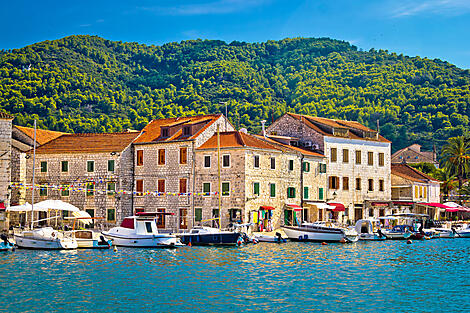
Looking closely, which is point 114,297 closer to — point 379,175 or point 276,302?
point 276,302

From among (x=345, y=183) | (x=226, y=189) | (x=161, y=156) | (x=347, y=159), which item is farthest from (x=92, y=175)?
(x=347, y=159)

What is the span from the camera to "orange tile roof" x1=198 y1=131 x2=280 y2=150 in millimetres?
64625

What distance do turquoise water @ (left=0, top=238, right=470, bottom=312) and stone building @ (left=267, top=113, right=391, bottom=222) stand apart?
23716mm

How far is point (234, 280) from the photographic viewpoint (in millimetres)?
35375

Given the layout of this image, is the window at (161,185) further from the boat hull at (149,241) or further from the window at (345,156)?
the window at (345,156)

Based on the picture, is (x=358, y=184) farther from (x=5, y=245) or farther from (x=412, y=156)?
(x=412, y=156)

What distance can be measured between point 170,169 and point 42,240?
21025 millimetres

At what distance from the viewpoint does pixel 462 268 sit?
4228 centimetres

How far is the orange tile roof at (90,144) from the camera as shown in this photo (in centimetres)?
6944

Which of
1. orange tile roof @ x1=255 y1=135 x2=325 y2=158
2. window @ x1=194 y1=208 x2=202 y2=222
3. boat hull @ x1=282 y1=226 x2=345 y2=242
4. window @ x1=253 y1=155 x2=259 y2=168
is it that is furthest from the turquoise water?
orange tile roof @ x1=255 y1=135 x2=325 y2=158

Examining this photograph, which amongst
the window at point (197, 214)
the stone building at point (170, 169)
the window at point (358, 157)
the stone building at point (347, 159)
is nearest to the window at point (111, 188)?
the stone building at point (170, 169)

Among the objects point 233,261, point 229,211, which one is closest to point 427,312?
point 233,261

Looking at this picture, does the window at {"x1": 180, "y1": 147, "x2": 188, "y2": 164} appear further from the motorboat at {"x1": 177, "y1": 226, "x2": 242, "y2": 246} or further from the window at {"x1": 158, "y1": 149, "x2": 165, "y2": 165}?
the motorboat at {"x1": 177, "y1": 226, "x2": 242, "y2": 246}

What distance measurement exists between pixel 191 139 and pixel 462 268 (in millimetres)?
31631
